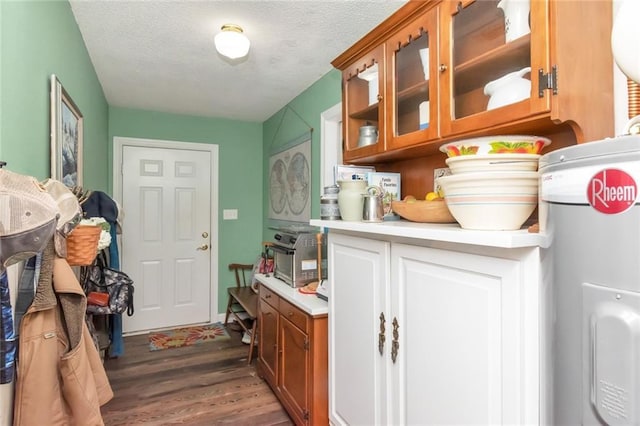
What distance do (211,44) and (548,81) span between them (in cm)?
196

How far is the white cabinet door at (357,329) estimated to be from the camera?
1468mm

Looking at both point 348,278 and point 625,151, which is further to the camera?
point 348,278

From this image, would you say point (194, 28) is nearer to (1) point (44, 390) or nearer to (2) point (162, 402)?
(1) point (44, 390)

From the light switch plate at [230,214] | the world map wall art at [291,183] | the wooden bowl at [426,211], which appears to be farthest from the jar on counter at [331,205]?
the light switch plate at [230,214]

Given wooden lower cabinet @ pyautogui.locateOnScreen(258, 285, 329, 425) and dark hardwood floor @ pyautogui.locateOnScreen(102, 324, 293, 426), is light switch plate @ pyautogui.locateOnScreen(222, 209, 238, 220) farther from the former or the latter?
wooden lower cabinet @ pyautogui.locateOnScreen(258, 285, 329, 425)

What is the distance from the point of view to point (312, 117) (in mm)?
2975

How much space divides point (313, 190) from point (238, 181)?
1513mm

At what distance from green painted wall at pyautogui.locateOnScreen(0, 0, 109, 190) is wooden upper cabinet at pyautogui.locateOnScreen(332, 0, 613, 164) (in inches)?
52.0

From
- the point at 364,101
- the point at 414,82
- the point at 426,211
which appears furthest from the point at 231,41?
the point at 426,211

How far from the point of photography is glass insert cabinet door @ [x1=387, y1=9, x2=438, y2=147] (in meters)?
1.34

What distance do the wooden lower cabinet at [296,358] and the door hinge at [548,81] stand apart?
4.69 feet

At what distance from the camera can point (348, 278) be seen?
1691 millimetres

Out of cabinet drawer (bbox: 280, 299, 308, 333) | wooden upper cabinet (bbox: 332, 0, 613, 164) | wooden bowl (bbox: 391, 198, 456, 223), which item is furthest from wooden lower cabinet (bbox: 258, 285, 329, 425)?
wooden upper cabinet (bbox: 332, 0, 613, 164)

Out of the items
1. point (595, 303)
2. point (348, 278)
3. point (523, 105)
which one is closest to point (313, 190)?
point (348, 278)
